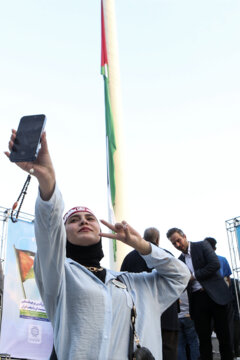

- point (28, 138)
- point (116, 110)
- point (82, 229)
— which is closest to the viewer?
point (28, 138)

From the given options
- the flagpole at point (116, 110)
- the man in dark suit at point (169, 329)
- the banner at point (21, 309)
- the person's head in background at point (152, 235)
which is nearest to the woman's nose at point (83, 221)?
the man in dark suit at point (169, 329)

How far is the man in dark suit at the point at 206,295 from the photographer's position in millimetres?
4465

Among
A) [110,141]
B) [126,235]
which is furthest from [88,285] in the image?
[110,141]

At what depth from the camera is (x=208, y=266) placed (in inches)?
183

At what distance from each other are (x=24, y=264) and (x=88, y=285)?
4735 mm

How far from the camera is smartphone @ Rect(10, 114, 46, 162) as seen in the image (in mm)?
1469

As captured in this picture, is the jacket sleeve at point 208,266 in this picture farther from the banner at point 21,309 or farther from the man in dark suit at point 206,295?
the banner at point 21,309

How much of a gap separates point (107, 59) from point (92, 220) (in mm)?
9471

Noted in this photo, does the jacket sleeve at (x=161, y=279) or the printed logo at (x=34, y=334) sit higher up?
the jacket sleeve at (x=161, y=279)

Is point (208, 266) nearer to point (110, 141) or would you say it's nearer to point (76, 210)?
point (76, 210)

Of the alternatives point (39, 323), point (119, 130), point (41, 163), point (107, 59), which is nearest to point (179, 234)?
point (39, 323)

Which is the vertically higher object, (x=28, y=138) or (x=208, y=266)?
(x=28, y=138)

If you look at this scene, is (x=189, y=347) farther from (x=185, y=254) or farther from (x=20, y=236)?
(x=20, y=236)

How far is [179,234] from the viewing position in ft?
15.9
